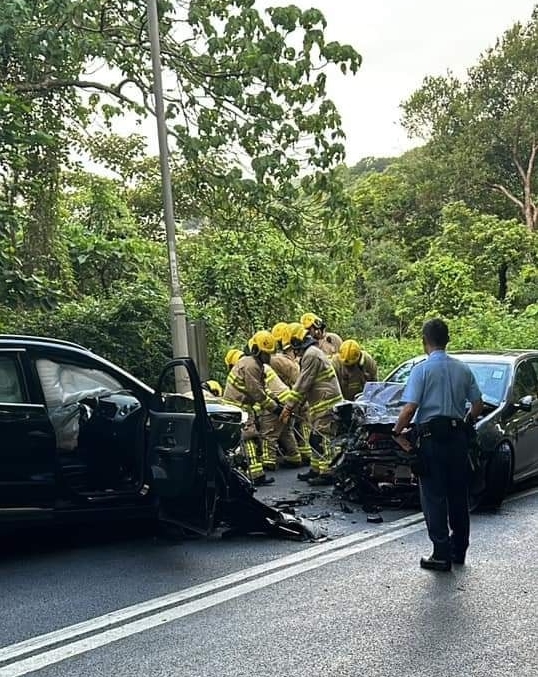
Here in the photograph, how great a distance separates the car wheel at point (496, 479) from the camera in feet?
25.4

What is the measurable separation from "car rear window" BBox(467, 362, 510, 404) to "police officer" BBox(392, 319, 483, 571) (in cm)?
269

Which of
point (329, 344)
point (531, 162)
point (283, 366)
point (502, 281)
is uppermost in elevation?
point (531, 162)

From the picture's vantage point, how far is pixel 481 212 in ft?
101

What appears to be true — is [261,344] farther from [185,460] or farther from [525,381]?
[185,460]

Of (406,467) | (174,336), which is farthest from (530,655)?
(174,336)

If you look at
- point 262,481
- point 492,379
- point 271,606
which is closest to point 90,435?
point 271,606

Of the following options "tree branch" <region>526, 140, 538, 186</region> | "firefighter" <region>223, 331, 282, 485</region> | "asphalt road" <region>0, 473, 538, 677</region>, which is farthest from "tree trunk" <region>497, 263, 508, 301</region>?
"asphalt road" <region>0, 473, 538, 677</region>

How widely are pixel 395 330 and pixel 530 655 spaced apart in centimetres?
2101

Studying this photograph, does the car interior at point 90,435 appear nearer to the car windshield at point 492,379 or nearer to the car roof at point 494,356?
the car windshield at point 492,379

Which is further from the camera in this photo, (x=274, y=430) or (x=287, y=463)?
(x=287, y=463)

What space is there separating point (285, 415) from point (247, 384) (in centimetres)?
64

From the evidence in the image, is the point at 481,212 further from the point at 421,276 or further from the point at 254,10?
the point at 254,10

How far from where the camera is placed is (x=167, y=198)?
990cm

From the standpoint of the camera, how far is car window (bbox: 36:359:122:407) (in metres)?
6.25
